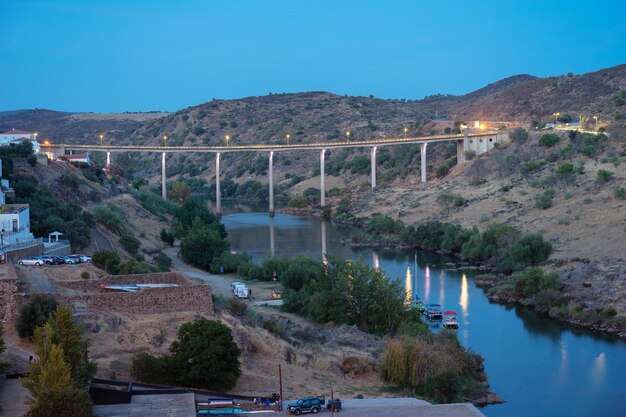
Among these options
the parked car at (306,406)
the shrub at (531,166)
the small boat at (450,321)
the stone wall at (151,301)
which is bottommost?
A: the small boat at (450,321)

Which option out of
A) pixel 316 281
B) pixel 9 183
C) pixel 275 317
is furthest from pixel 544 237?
pixel 9 183

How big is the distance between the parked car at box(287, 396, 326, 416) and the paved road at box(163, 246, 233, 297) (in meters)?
19.5

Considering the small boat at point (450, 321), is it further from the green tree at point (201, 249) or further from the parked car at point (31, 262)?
the green tree at point (201, 249)

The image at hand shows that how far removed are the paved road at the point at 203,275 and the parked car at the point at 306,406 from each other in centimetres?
1948

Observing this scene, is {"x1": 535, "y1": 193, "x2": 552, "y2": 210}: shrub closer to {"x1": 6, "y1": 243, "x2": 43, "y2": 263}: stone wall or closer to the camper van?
the camper van

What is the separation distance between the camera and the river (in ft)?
106

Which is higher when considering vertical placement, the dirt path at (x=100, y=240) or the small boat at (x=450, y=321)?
the dirt path at (x=100, y=240)

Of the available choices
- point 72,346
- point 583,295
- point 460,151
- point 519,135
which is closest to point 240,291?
point 583,295

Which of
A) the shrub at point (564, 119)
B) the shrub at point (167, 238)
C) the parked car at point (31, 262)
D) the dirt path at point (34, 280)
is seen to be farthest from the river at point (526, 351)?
the shrub at point (564, 119)

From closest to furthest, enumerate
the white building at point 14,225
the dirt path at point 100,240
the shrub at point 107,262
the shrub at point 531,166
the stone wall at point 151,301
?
1. the stone wall at point 151,301
2. the shrub at point 107,262
3. the white building at point 14,225
4. the dirt path at point 100,240
5. the shrub at point 531,166

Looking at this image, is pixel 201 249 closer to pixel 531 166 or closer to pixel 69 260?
pixel 69 260

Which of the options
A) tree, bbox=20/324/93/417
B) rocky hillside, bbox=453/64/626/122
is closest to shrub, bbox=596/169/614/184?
rocky hillside, bbox=453/64/626/122

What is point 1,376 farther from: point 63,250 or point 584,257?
point 584,257

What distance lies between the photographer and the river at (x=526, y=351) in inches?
1271
